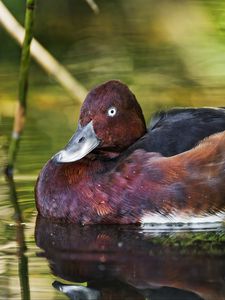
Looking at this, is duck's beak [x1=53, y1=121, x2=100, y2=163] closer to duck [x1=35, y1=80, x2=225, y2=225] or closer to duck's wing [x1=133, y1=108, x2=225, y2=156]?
duck [x1=35, y1=80, x2=225, y2=225]

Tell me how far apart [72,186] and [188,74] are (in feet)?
11.2

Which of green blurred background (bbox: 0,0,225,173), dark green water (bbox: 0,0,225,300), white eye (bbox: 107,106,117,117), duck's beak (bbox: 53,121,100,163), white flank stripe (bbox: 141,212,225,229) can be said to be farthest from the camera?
green blurred background (bbox: 0,0,225,173)

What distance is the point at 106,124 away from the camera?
23.2 feet

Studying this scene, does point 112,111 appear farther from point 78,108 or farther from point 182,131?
point 78,108

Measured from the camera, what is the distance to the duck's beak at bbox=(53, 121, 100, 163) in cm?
695

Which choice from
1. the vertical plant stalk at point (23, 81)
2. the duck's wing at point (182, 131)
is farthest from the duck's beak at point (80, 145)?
the vertical plant stalk at point (23, 81)

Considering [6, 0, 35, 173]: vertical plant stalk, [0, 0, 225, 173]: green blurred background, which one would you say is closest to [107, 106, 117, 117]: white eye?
[6, 0, 35, 173]: vertical plant stalk

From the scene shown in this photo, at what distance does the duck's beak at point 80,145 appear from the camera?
695 cm

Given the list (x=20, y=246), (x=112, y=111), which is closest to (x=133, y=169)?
(x=112, y=111)

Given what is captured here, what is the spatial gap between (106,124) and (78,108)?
6.99 ft

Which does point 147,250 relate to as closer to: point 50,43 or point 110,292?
point 110,292

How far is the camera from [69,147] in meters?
7.01

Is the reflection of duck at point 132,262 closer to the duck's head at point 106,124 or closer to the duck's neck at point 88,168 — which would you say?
the duck's neck at point 88,168

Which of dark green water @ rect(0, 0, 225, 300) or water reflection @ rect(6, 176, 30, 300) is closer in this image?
water reflection @ rect(6, 176, 30, 300)
